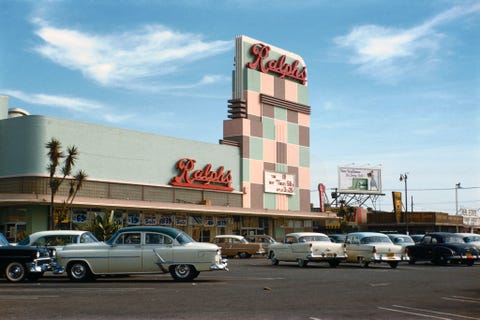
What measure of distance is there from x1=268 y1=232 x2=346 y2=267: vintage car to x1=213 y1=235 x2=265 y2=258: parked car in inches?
425

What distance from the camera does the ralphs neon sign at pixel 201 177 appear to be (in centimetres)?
5384

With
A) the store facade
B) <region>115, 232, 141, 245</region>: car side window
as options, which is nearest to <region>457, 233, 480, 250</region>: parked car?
<region>115, 232, 141, 245</region>: car side window

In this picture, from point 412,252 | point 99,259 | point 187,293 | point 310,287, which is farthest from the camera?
point 412,252

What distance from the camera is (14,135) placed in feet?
148

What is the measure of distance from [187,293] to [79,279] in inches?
223

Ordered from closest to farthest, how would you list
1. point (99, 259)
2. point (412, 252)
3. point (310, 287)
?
1. point (310, 287)
2. point (99, 259)
3. point (412, 252)

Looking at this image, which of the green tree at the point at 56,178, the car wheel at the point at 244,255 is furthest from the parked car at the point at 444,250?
the green tree at the point at 56,178

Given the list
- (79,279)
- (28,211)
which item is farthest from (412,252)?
(28,211)

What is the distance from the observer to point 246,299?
14508 mm

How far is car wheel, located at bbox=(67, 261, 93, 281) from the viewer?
20141 mm

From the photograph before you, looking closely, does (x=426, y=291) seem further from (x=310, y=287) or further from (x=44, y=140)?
(x=44, y=140)

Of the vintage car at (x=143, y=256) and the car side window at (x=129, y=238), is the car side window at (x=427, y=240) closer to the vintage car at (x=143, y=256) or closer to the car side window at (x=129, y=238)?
the vintage car at (x=143, y=256)

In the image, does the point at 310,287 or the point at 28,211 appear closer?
the point at 310,287

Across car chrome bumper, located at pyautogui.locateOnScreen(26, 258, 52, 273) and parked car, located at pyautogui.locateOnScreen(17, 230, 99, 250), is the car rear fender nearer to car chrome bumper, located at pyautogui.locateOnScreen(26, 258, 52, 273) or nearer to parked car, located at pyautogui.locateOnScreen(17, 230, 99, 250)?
parked car, located at pyautogui.locateOnScreen(17, 230, 99, 250)
